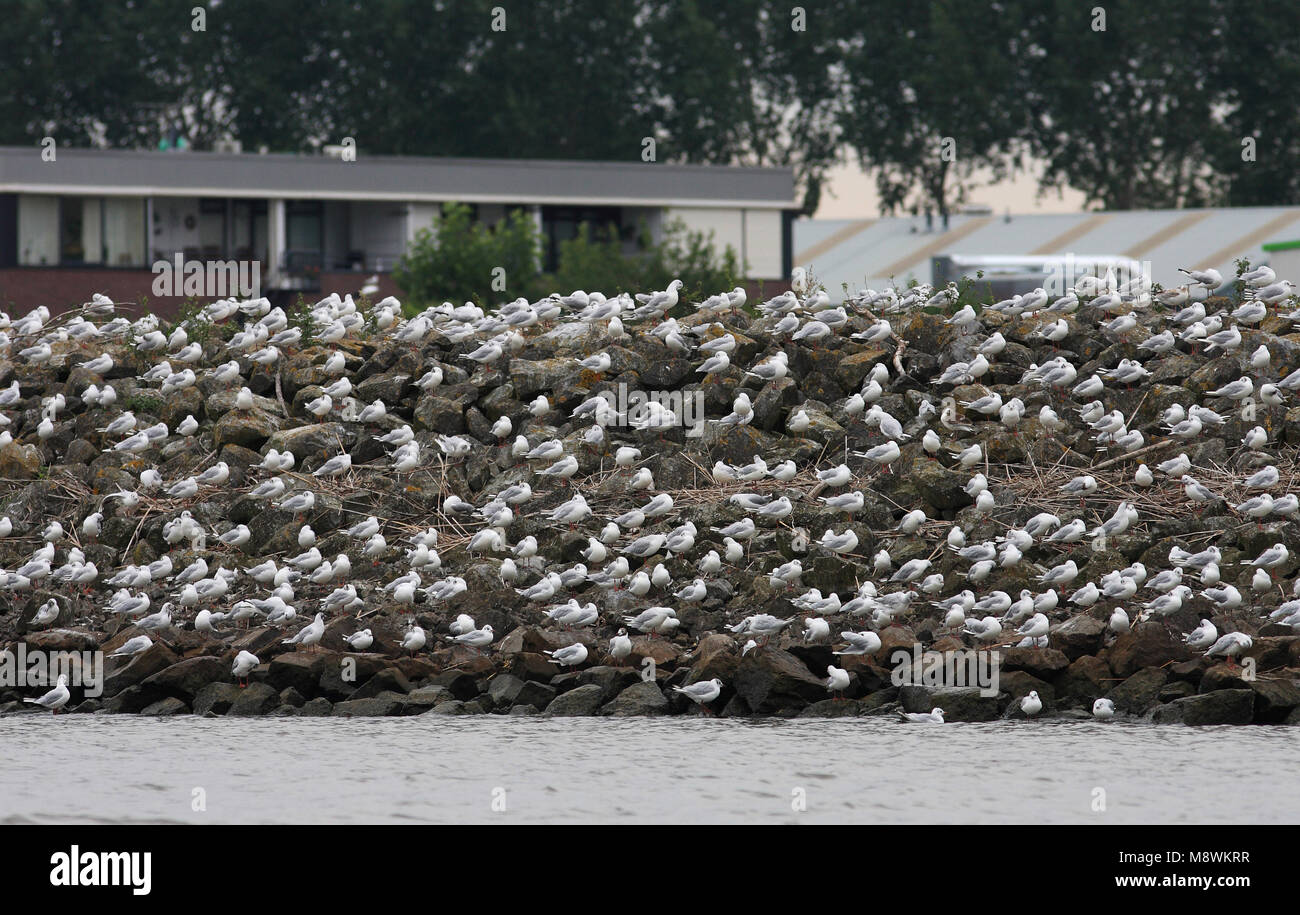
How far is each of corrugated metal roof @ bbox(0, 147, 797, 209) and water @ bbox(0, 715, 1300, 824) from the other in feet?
125

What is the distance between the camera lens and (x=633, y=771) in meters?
19.0

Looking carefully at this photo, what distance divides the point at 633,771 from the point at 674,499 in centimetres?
626

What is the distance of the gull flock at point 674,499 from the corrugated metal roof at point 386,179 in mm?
28924

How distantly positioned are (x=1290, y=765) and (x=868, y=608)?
5137 millimetres

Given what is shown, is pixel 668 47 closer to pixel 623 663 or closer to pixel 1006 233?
pixel 1006 233

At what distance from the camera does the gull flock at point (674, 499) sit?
71.8ft

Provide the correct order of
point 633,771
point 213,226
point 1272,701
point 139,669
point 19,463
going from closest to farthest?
point 633,771
point 1272,701
point 139,669
point 19,463
point 213,226

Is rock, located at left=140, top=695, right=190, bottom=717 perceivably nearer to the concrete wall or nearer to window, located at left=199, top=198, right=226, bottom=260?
window, located at left=199, top=198, right=226, bottom=260

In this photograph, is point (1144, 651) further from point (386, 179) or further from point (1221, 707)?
point (386, 179)

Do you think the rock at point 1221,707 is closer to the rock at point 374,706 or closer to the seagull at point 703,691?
the seagull at point 703,691

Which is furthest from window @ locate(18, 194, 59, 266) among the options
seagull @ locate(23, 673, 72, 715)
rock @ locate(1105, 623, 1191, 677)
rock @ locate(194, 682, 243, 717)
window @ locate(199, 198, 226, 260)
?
rock @ locate(1105, 623, 1191, 677)

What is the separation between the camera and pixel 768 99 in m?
88.6

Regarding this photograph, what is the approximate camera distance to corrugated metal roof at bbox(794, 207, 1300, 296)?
63.9 meters

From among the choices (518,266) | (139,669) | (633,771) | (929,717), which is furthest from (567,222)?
(633,771)
